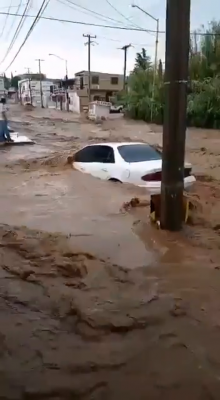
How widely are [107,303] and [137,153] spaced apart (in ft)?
17.8

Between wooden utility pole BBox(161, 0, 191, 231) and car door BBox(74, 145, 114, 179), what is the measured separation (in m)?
3.28

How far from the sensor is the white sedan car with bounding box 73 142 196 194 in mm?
8578

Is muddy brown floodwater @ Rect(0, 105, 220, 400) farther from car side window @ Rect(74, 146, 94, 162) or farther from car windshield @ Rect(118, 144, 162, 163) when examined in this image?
car side window @ Rect(74, 146, 94, 162)

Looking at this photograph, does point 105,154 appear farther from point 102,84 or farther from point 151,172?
point 102,84

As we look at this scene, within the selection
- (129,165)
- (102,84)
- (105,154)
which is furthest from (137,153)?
(102,84)

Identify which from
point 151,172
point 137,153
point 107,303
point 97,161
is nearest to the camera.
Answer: point 107,303

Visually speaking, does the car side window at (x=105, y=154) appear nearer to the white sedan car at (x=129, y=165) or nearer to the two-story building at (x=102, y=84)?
the white sedan car at (x=129, y=165)

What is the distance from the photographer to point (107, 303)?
426 centimetres

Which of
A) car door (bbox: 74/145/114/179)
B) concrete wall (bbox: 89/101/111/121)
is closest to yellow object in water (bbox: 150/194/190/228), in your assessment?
car door (bbox: 74/145/114/179)

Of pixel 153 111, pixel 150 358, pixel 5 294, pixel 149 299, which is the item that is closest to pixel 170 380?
pixel 150 358

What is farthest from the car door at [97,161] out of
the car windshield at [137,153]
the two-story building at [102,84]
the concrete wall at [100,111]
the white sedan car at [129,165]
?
the two-story building at [102,84]

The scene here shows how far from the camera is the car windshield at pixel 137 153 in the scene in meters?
9.05

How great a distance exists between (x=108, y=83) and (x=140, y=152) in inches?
2447

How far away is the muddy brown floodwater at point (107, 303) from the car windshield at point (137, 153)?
77cm
